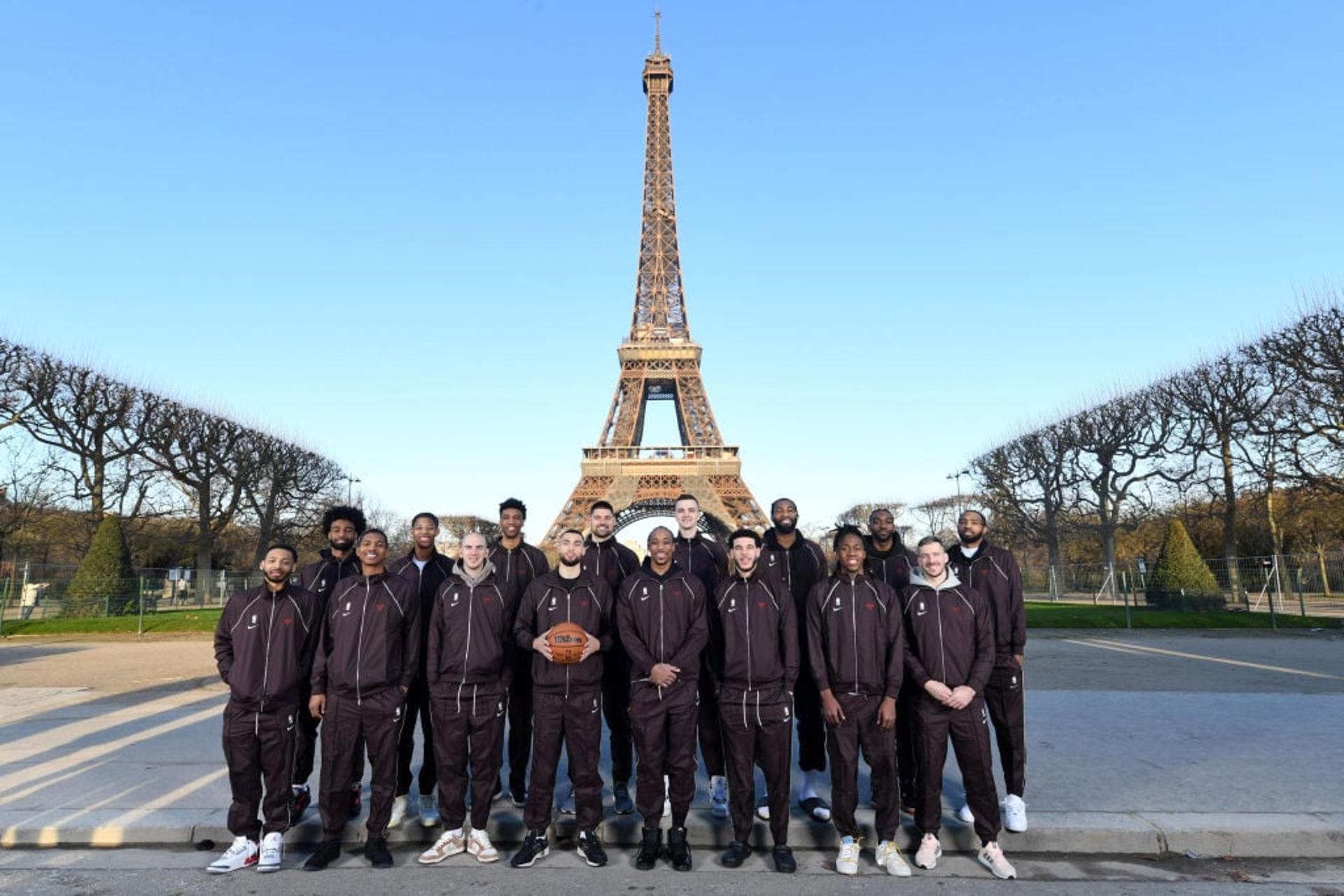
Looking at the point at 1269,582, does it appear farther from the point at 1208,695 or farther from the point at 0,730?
the point at 0,730

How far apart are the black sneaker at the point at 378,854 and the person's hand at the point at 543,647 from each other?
4.77 ft

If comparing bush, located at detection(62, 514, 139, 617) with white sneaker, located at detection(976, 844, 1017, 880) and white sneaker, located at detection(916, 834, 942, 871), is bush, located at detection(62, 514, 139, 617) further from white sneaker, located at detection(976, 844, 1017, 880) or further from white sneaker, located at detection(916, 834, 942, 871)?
white sneaker, located at detection(976, 844, 1017, 880)

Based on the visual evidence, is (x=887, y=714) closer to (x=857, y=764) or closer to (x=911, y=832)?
(x=857, y=764)

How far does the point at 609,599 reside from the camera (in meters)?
5.21

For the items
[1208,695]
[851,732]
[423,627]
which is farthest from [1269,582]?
[423,627]

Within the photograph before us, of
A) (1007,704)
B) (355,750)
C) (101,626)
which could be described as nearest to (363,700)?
(355,750)

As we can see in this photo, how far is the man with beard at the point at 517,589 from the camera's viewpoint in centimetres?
555

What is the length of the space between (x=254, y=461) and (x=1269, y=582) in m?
37.0

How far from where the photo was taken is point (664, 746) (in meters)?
4.71

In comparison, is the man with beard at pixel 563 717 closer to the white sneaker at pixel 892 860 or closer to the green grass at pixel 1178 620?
the white sneaker at pixel 892 860

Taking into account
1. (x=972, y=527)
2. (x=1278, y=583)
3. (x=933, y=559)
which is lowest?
(x=1278, y=583)

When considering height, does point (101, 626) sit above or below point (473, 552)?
below

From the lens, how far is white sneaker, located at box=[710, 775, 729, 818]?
510 centimetres

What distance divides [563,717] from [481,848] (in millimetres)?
894
